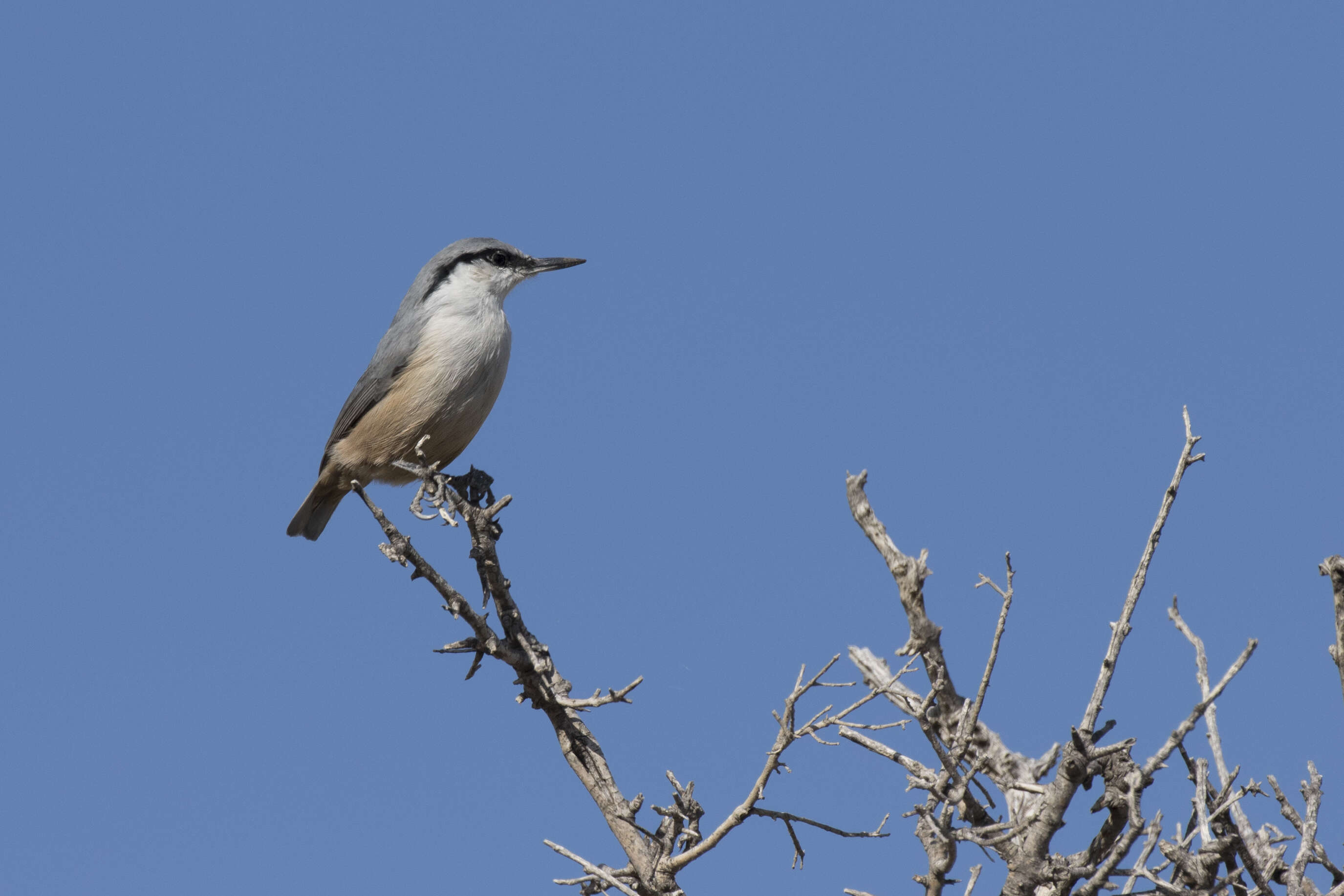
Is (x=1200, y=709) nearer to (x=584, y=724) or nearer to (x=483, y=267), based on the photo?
(x=584, y=724)

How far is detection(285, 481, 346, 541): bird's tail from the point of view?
24.1 feet

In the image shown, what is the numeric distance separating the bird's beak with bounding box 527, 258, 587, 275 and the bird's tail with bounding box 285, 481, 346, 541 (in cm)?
170

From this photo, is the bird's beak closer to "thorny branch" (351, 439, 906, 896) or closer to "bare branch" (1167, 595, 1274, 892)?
"thorny branch" (351, 439, 906, 896)

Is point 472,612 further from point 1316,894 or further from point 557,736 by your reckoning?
point 1316,894

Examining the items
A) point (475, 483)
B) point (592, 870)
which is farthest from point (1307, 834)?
point (475, 483)

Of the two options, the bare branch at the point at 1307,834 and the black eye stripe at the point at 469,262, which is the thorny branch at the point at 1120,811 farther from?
the black eye stripe at the point at 469,262

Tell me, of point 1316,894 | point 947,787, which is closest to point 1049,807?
point 947,787

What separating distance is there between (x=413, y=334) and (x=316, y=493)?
1.11 meters

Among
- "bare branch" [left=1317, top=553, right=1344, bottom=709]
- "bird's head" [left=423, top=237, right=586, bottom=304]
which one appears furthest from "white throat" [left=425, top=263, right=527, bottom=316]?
"bare branch" [left=1317, top=553, right=1344, bottom=709]

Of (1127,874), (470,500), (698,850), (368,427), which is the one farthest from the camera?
(368,427)

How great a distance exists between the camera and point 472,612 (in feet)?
15.2

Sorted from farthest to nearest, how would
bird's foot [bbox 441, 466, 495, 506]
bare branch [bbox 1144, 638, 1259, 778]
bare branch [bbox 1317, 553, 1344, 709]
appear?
bird's foot [bbox 441, 466, 495, 506]
bare branch [bbox 1317, 553, 1344, 709]
bare branch [bbox 1144, 638, 1259, 778]

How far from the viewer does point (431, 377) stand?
21.6ft

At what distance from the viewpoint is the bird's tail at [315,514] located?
A: 289 inches
